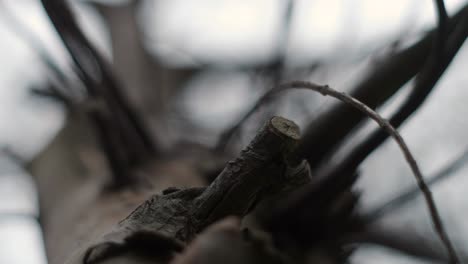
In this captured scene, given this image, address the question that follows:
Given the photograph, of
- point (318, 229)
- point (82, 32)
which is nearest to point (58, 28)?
point (82, 32)

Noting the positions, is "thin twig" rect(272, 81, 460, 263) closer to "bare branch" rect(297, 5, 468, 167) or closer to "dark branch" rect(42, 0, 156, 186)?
"bare branch" rect(297, 5, 468, 167)

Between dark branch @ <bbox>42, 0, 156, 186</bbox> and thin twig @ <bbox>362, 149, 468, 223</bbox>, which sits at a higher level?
dark branch @ <bbox>42, 0, 156, 186</bbox>

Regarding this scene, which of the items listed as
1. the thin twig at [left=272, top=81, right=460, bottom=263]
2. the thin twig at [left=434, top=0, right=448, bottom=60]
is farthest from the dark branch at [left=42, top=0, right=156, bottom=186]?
the thin twig at [left=434, top=0, right=448, bottom=60]

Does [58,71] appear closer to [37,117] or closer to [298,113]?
[298,113]

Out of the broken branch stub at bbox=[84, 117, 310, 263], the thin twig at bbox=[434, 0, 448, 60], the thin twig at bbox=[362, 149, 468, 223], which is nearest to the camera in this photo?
the broken branch stub at bbox=[84, 117, 310, 263]

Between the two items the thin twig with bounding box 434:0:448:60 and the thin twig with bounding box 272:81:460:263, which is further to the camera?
the thin twig with bounding box 434:0:448:60

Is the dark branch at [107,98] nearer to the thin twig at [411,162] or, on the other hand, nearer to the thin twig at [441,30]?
the thin twig at [411,162]

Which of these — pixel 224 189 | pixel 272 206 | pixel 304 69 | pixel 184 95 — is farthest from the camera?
pixel 184 95
